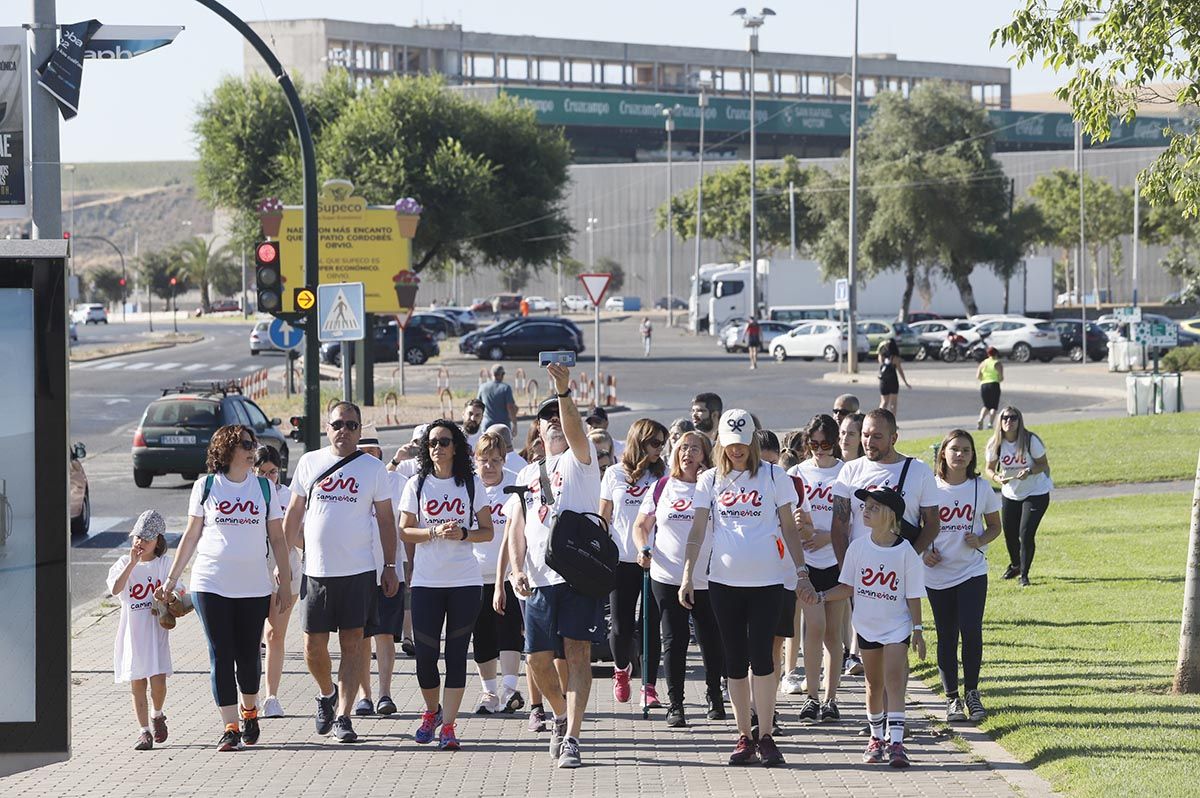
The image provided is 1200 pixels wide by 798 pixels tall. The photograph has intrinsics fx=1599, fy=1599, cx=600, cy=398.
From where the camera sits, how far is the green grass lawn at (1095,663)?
308 inches

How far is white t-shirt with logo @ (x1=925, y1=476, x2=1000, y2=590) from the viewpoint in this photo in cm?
924

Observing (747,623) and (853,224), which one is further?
(853,224)

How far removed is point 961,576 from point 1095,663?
1.95 m

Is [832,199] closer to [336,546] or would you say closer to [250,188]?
[250,188]

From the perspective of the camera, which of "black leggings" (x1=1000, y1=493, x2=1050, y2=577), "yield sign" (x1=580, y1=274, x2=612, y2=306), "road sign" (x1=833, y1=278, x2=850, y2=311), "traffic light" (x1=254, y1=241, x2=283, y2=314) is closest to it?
"black leggings" (x1=1000, y1=493, x2=1050, y2=577)

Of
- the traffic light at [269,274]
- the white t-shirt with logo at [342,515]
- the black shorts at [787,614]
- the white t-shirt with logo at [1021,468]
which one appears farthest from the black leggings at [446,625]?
the traffic light at [269,274]

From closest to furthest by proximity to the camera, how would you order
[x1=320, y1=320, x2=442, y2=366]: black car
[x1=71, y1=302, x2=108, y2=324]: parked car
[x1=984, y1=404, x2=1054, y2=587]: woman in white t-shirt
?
[x1=984, y1=404, x2=1054, y2=587]: woman in white t-shirt, [x1=320, y1=320, x2=442, y2=366]: black car, [x1=71, y1=302, x2=108, y2=324]: parked car

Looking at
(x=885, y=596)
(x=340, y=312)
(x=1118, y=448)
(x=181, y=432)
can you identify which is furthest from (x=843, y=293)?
(x=885, y=596)

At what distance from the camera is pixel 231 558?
28.1 ft

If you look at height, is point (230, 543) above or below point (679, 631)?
above

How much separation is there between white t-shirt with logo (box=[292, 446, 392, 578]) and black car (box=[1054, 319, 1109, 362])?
154 ft

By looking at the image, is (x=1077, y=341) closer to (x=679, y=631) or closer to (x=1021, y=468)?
(x=1021, y=468)

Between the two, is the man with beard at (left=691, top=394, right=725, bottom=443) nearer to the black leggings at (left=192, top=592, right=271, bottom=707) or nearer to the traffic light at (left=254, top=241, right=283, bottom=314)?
the black leggings at (left=192, top=592, right=271, bottom=707)

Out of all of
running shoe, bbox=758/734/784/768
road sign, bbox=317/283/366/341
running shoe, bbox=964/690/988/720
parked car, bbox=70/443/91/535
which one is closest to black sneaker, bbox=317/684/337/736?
running shoe, bbox=758/734/784/768
